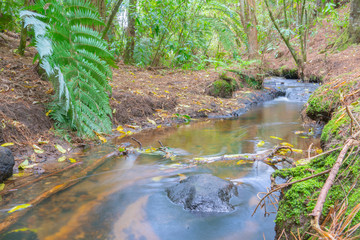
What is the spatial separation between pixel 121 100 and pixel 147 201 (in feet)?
9.37

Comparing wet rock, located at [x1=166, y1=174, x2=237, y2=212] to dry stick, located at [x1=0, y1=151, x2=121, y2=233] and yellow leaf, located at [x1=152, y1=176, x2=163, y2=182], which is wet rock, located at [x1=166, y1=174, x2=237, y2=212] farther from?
dry stick, located at [x1=0, y1=151, x2=121, y2=233]

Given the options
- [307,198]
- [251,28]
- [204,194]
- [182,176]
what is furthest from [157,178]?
[251,28]

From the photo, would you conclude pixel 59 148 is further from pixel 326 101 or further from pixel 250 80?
pixel 250 80

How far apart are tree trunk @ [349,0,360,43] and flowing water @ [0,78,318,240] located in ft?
26.3

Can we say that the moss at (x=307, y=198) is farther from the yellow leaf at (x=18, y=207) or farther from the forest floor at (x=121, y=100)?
the forest floor at (x=121, y=100)

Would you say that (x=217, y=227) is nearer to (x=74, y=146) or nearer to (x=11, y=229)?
(x=11, y=229)

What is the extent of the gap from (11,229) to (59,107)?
198 cm

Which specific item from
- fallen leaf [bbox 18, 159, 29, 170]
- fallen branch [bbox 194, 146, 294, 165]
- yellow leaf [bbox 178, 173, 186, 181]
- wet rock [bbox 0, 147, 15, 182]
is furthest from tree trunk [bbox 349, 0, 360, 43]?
wet rock [bbox 0, 147, 15, 182]

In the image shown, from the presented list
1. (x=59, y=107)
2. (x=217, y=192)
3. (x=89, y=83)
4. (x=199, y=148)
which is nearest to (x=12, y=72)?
(x=59, y=107)

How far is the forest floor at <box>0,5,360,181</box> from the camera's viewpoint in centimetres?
303

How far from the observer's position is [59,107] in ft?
11.5

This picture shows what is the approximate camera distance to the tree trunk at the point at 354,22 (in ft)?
31.2

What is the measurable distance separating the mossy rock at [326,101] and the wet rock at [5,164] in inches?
147

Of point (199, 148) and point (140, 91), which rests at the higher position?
point (140, 91)
